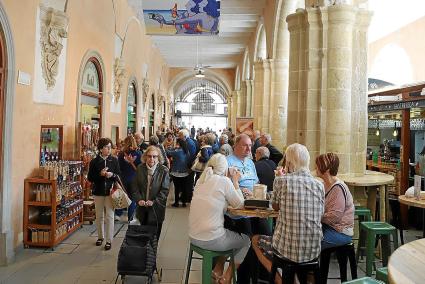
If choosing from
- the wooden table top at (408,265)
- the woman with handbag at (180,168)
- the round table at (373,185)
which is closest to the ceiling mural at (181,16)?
the woman with handbag at (180,168)

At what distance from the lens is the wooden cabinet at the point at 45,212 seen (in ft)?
16.3

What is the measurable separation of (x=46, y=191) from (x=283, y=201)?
3.38m

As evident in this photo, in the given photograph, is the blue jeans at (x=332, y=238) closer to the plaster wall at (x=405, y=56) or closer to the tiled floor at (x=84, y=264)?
the tiled floor at (x=84, y=264)

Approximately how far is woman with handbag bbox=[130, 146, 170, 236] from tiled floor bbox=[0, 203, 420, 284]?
645 millimetres

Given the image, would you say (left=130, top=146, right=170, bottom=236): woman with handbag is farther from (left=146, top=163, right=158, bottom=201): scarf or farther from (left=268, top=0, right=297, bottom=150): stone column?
(left=268, top=0, right=297, bottom=150): stone column

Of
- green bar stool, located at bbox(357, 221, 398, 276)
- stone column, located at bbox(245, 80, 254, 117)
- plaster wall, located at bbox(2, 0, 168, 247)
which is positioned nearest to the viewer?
green bar stool, located at bbox(357, 221, 398, 276)

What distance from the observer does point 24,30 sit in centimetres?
484

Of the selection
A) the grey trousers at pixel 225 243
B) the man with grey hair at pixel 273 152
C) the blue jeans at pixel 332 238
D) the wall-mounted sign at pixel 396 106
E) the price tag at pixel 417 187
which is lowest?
the grey trousers at pixel 225 243

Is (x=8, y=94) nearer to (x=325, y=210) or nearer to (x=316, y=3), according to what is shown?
(x=325, y=210)

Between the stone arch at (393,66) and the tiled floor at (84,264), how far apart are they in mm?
5448

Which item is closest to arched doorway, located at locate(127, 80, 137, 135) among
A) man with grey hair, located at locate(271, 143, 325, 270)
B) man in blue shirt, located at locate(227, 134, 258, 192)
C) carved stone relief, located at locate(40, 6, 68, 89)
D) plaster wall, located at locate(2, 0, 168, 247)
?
plaster wall, located at locate(2, 0, 168, 247)

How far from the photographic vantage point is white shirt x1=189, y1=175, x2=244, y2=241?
11.1 feet

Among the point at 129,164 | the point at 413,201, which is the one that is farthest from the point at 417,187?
the point at 129,164

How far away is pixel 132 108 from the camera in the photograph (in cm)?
1213
